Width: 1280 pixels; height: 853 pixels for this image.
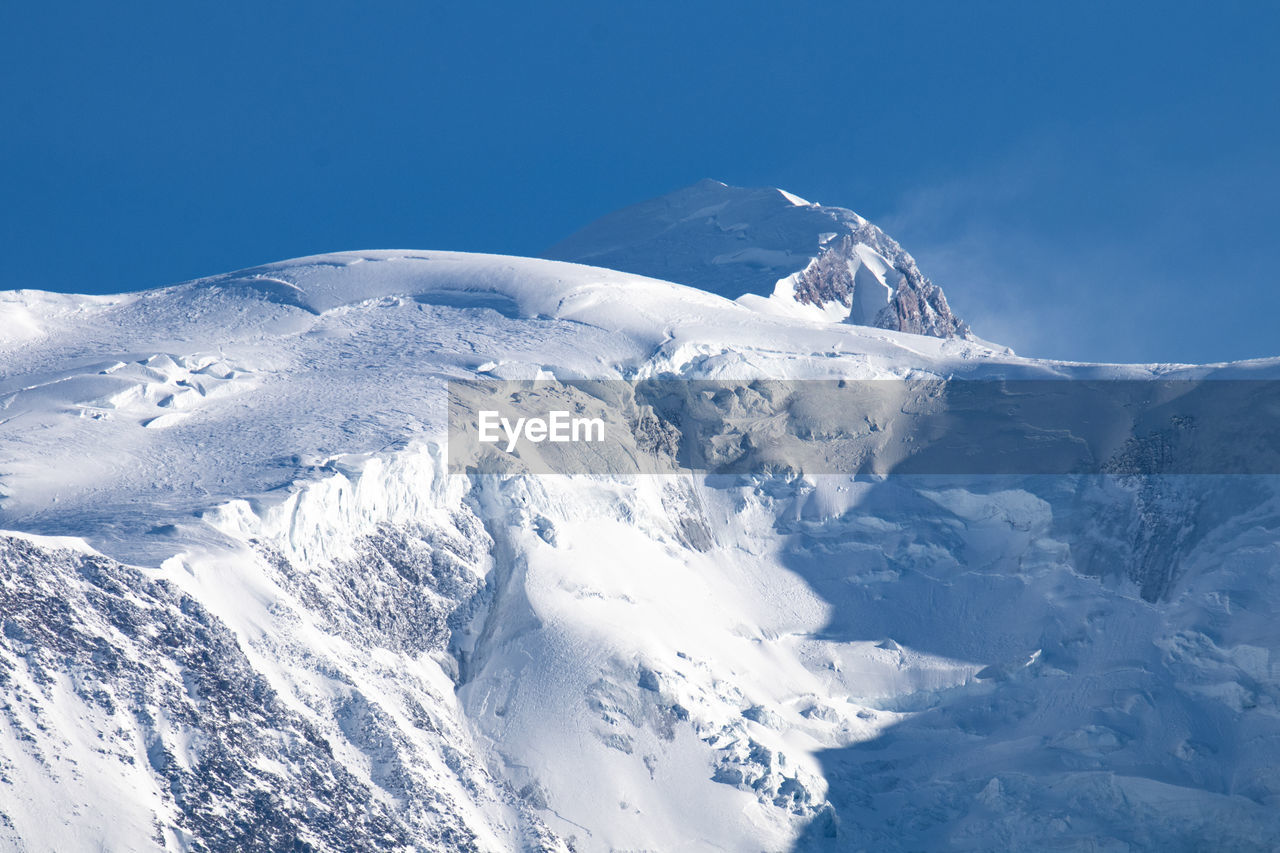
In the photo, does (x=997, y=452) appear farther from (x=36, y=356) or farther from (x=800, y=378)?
(x=36, y=356)

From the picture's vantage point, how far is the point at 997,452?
103 m

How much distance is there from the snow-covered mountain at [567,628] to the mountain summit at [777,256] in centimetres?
4139

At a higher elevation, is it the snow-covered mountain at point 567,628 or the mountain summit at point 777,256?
the mountain summit at point 777,256

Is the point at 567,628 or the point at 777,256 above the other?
the point at 777,256

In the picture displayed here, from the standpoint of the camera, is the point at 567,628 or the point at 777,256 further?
the point at 777,256

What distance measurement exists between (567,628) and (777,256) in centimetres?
7986

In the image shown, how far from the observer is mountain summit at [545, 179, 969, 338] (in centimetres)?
15200

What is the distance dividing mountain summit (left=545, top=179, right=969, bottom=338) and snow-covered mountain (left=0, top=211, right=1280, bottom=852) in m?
41.4

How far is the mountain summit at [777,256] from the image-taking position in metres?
152

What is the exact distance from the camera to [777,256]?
160250 mm

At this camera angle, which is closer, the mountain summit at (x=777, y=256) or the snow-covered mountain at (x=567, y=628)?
the snow-covered mountain at (x=567, y=628)

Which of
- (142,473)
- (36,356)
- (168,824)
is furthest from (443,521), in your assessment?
(36,356)

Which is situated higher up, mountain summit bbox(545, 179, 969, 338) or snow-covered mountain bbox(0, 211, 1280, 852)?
mountain summit bbox(545, 179, 969, 338)

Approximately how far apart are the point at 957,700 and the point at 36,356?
5447cm
